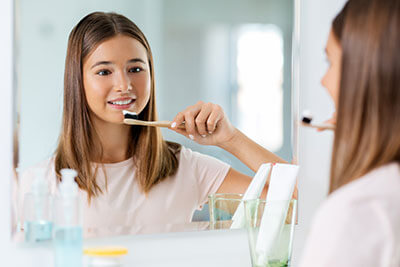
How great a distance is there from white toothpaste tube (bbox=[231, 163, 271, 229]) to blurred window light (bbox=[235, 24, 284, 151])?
0.23 feet

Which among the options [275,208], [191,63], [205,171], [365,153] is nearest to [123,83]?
[191,63]

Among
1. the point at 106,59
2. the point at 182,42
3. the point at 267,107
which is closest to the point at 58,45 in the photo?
the point at 106,59

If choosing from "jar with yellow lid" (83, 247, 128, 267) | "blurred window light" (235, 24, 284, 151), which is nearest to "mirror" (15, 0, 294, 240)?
"blurred window light" (235, 24, 284, 151)

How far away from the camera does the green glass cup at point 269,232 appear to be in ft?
3.34

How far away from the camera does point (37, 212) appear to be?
0.93 m

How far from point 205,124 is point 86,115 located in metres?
0.25

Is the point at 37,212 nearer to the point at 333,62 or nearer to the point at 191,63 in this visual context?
the point at 191,63

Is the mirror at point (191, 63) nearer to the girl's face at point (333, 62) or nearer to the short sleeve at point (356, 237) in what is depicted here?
the girl's face at point (333, 62)

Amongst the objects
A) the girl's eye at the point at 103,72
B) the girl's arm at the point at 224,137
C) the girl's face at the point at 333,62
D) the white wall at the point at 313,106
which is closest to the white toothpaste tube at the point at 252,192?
the girl's arm at the point at 224,137

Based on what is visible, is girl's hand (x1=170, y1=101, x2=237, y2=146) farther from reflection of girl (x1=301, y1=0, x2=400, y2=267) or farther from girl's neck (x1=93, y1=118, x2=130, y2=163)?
reflection of girl (x1=301, y1=0, x2=400, y2=267)

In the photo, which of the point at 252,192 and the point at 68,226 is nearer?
the point at 68,226

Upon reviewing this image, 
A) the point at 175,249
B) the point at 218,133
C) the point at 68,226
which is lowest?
the point at 175,249

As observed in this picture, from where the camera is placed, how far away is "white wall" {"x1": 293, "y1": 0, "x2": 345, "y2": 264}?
3.95 ft

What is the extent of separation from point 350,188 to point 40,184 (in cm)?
54
